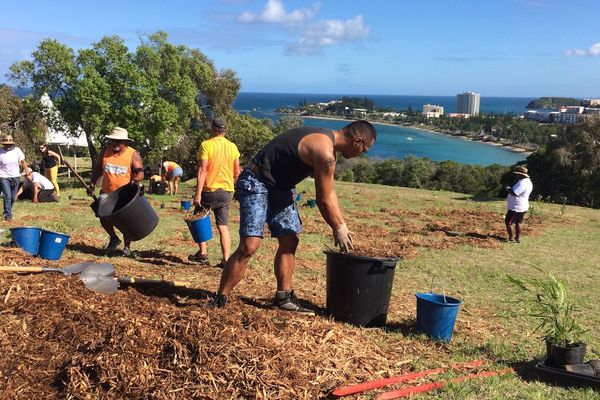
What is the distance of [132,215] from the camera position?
622 centimetres

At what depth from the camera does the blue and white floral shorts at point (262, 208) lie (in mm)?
4652

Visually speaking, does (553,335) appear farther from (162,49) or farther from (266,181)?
(162,49)

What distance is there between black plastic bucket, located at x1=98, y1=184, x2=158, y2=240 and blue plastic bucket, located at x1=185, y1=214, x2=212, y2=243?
1.80ft

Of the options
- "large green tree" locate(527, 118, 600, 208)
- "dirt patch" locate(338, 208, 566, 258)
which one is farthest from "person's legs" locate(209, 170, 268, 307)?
"large green tree" locate(527, 118, 600, 208)

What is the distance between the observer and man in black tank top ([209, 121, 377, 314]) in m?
4.39

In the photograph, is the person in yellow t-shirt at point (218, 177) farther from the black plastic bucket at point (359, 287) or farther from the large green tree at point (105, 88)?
the large green tree at point (105, 88)

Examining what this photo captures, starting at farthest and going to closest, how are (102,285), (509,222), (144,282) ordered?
(509,222) → (144,282) → (102,285)

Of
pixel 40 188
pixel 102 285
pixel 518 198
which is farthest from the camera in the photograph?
pixel 40 188

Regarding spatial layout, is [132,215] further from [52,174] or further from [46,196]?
[52,174]

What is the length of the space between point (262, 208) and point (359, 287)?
109cm

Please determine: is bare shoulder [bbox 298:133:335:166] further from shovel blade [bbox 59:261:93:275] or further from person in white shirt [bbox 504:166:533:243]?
person in white shirt [bbox 504:166:533:243]

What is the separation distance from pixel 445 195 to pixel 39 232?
52.6ft

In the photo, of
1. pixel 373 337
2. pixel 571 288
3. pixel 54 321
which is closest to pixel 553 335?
pixel 373 337

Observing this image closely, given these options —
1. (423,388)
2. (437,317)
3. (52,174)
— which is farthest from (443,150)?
(423,388)
